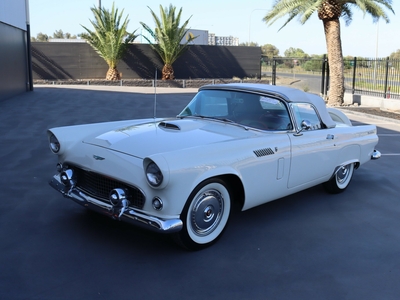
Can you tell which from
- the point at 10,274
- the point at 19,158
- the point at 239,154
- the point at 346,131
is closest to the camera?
the point at 10,274

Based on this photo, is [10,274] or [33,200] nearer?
[10,274]

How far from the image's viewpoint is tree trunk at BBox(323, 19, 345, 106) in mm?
18484

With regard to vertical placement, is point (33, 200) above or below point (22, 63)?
below

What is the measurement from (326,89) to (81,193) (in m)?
20.1

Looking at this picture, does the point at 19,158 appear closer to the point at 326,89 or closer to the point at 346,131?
the point at 346,131

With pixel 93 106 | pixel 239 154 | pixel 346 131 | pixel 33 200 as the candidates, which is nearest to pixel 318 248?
pixel 239 154

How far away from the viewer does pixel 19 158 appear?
744 centimetres

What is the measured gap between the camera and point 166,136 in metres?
4.46

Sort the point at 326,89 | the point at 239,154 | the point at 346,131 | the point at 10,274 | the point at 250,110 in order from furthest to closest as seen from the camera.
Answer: the point at 326,89, the point at 346,131, the point at 250,110, the point at 239,154, the point at 10,274

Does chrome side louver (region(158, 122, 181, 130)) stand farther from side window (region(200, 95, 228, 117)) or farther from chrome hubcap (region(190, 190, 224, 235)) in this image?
chrome hubcap (region(190, 190, 224, 235))

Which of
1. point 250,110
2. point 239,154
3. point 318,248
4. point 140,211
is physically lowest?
point 318,248

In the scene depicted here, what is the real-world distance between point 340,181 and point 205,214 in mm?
2683

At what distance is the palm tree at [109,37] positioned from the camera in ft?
87.8

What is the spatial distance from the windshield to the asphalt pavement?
1.06 m
